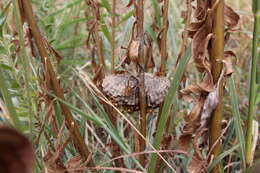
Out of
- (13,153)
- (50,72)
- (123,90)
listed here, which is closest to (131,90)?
(123,90)

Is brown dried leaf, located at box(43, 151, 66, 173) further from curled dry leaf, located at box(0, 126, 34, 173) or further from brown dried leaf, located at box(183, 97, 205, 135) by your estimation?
curled dry leaf, located at box(0, 126, 34, 173)

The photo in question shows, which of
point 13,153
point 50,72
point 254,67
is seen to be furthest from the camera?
point 50,72

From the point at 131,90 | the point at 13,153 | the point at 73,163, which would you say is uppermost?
the point at 13,153

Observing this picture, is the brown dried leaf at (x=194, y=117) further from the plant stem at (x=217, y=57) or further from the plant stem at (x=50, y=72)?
the plant stem at (x=50, y=72)

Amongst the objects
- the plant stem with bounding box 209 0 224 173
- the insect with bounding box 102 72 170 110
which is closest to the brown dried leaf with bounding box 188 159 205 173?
the plant stem with bounding box 209 0 224 173

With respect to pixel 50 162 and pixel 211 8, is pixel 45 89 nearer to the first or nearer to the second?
pixel 50 162

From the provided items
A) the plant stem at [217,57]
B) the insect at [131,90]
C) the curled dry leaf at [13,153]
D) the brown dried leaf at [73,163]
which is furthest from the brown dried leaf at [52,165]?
the curled dry leaf at [13,153]

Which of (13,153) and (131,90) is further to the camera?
(131,90)

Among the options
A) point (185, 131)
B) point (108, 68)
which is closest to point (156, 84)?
point (185, 131)

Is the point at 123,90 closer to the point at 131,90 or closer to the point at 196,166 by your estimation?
the point at 131,90
